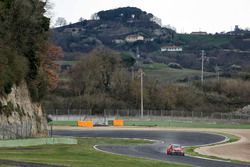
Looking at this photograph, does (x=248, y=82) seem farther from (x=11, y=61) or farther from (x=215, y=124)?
(x=11, y=61)

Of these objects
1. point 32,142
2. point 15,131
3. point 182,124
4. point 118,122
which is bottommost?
point 32,142

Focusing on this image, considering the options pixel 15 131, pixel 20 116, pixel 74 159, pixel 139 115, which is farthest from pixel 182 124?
pixel 74 159

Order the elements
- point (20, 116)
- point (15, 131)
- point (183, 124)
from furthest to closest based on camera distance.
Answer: point (183, 124) < point (20, 116) < point (15, 131)

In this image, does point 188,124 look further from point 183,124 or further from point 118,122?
point 118,122

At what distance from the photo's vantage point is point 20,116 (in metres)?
66.9

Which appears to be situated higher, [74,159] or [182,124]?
[182,124]

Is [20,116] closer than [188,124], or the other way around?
[20,116]

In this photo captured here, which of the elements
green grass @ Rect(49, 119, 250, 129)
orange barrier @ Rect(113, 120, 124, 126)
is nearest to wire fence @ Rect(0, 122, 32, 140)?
green grass @ Rect(49, 119, 250, 129)

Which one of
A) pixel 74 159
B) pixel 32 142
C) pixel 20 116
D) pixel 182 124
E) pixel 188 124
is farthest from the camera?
pixel 182 124

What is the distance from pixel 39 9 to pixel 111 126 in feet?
138

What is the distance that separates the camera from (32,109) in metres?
73.0

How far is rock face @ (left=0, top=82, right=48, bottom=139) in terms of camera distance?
6188 cm

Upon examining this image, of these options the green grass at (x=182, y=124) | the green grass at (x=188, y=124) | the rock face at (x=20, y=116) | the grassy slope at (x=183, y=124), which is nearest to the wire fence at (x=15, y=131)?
the rock face at (x=20, y=116)

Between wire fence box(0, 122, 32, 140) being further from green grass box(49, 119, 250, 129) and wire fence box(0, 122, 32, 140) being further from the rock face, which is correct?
green grass box(49, 119, 250, 129)
